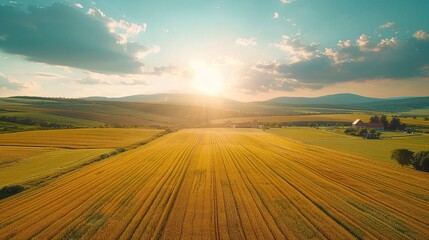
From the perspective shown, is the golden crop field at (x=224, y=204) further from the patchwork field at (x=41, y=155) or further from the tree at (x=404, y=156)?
the patchwork field at (x=41, y=155)

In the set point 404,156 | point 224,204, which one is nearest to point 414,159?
point 404,156

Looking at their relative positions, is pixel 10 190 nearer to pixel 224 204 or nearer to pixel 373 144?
pixel 224 204

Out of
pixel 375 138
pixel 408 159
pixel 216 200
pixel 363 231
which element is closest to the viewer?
pixel 363 231

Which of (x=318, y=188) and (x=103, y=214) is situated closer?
(x=103, y=214)

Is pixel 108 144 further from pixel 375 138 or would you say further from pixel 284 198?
pixel 375 138

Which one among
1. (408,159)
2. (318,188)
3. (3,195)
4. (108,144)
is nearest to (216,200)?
(318,188)

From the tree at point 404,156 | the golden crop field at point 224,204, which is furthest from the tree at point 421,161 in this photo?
the golden crop field at point 224,204
